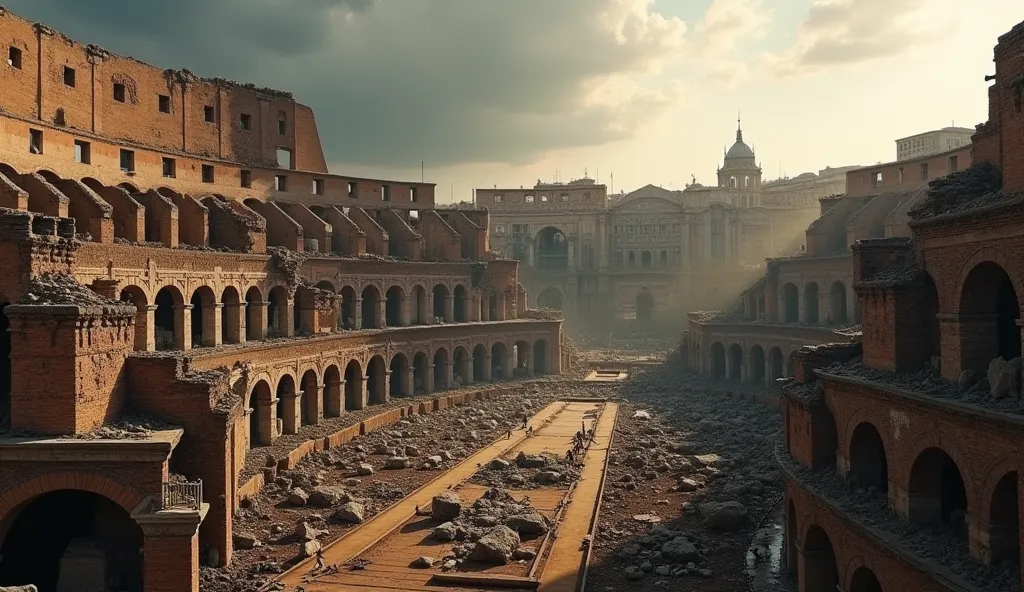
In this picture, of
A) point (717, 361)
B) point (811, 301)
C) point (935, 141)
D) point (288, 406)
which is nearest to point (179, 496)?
point (288, 406)

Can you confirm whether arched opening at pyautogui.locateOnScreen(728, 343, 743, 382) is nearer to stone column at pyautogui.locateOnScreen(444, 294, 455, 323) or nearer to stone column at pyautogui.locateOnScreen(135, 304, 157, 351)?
stone column at pyautogui.locateOnScreen(444, 294, 455, 323)

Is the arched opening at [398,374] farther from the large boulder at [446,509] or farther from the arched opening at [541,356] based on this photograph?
the large boulder at [446,509]

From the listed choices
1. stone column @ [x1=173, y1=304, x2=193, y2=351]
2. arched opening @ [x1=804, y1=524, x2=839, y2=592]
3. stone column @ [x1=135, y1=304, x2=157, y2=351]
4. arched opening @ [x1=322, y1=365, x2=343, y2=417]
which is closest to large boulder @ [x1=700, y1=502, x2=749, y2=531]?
arched opening @ [x1=804, y1=524, x2=839, y2=592]

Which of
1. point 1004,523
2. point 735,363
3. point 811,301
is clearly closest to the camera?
point 1004,523

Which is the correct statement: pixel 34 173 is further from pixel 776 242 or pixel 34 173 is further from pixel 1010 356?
pixel 776 242

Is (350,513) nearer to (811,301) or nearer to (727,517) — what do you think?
(727,517)

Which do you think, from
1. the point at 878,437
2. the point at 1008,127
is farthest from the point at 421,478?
the point at 1008,127
